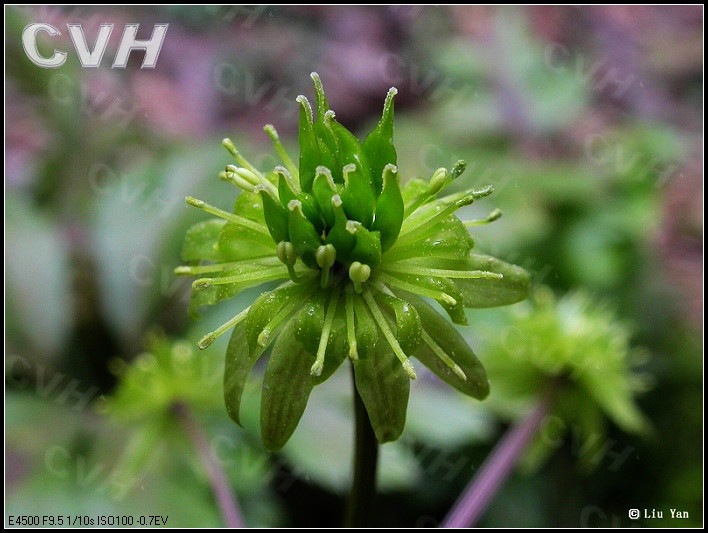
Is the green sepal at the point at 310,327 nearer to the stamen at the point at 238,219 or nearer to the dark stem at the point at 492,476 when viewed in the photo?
the stamen at the point at 238,219

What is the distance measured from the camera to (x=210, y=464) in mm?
1104

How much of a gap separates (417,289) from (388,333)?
0.19ft

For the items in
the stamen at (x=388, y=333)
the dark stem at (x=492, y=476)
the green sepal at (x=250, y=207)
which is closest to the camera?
the stamen at (x=388, y=333)

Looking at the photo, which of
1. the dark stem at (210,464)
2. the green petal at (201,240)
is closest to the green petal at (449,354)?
the green petal at (201,240)

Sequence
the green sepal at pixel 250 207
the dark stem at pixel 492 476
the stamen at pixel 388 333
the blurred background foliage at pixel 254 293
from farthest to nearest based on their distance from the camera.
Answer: the blurred background foliage at pixel 254 293
the dark stem at pixel 492 476
the green sepal at pixel 250 207
the stamen at pixel 388 333

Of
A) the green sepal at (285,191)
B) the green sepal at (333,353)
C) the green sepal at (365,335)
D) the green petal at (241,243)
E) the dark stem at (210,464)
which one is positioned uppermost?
the green sepal at (285,191)

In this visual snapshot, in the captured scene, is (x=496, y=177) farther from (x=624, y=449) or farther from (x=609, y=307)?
(x=624, y=449)

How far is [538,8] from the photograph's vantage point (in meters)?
2.78

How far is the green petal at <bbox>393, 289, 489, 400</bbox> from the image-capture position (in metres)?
0.69

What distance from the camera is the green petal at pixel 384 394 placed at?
0.64 m

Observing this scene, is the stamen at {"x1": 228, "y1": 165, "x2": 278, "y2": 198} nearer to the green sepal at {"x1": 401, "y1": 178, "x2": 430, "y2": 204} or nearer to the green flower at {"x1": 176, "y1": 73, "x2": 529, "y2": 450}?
the green flower at {"x1": 176, "y1": 73, "x2": 529, "y2": 450}

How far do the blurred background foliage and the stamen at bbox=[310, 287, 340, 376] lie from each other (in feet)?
1.38

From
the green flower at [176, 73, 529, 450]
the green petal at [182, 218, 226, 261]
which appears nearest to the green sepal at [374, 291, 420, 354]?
the green flower at [176, 73, 529, 450]

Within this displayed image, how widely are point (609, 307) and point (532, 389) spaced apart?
0.51 metres
